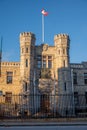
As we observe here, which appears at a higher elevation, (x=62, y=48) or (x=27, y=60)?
(x=62, y=48)

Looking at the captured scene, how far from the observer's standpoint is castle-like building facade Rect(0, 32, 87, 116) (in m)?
36.9

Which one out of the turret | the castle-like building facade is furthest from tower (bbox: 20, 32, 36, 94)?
the turret

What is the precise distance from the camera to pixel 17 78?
3822 cm

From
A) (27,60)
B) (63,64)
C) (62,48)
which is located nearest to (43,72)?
(27,60)

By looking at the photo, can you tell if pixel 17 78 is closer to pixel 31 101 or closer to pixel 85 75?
pixel 31 101

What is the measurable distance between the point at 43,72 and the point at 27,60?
315cm

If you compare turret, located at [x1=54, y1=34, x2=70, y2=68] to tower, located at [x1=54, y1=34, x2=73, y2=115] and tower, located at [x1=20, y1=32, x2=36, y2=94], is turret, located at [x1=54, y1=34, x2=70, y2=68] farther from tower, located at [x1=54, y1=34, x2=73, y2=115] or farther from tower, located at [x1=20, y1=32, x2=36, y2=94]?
tower, located at [x1=20, y1=32, x2=36, y2=94]

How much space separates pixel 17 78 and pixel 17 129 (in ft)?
90.8

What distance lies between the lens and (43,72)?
1479 inches

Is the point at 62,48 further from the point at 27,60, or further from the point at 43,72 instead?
the point at 27,60

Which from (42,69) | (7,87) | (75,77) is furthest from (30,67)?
(75,77)

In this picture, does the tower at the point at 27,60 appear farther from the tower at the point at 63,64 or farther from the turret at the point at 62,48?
the tower at the point at 63,64

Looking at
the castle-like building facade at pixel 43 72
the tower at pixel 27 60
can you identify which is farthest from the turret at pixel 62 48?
the tower at pixel 27 60

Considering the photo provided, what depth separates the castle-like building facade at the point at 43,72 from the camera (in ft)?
121
